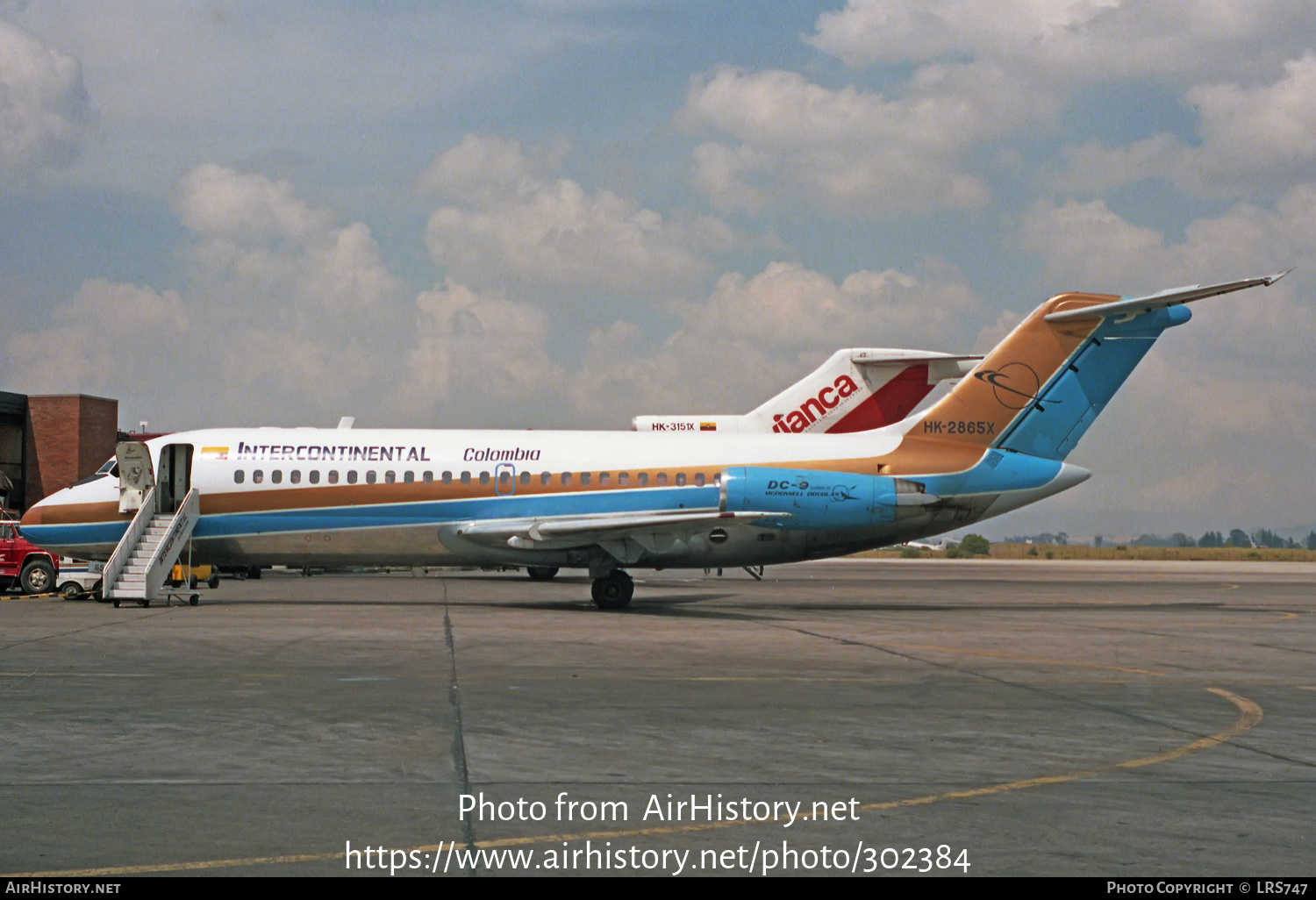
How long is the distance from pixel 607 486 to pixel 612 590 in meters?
2.45

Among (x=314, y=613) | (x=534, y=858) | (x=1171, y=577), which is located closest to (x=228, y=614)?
(x=314, y=613)

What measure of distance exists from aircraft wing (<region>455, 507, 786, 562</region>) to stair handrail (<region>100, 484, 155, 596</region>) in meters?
7.10

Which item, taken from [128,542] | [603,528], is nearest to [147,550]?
[128,542]

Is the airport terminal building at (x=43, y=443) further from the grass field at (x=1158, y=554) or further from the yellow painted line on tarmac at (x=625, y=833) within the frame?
Answer: the grass field at (x=1158, y=554)

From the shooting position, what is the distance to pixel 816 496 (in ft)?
Answer: 89.0

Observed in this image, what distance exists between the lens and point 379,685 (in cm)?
1334

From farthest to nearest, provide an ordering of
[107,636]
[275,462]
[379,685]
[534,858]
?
[275,462]
[107,636]
[379,685]
[534,858]

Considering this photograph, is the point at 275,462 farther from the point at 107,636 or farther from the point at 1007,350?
the point at 1007,350

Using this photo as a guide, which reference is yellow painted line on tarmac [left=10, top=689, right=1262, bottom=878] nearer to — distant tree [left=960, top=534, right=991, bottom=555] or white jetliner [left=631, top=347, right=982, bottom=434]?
white jetliner [left=631, top=347, right=982, bottom=434]

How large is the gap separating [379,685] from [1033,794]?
25.0 ft

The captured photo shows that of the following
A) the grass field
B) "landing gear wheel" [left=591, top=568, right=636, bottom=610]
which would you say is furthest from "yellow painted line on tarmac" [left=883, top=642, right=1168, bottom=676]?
the grass field

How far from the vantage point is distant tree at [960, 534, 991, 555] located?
371ft

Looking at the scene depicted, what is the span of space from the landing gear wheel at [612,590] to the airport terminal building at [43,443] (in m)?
36.4

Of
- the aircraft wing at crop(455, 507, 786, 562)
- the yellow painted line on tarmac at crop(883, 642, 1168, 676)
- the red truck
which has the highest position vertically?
the aircraft wing at crop(455, 507, 786, 562)
